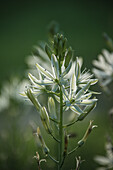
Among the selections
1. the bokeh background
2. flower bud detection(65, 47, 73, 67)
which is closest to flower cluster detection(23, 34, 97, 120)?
flower bud detection(65, 47, 73, 67)

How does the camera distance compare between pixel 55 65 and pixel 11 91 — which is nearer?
pixel 55 65

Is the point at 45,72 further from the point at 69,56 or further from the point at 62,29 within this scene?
the point at 62,29

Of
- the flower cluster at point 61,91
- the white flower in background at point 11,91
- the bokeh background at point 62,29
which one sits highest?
the bokeh background at point 62,29

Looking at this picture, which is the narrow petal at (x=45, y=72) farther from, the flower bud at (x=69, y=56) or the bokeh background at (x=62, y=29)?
the bokeh background at (x=62, y=29)

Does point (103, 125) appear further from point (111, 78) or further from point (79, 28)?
point (79, 28)

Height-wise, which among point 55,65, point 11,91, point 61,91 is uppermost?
point 11,91

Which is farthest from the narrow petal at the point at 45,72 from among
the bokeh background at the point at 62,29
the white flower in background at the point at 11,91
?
the bokeh background at the point at 62,29

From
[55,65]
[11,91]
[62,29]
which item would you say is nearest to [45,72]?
[55,65]

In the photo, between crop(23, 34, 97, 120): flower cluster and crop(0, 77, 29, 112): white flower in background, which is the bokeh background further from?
crop(23, 34, 97, 120): flower cluster


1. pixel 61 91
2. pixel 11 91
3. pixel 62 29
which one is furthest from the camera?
pixel 62 29

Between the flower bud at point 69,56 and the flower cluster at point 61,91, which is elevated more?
the flower bud at point 69,56

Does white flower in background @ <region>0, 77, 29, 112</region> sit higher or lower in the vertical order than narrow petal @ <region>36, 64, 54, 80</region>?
higher

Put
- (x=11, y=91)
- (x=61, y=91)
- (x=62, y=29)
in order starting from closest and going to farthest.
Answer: (x=61, y=91) < (x=11, y=91) < (x=62, y=29)
